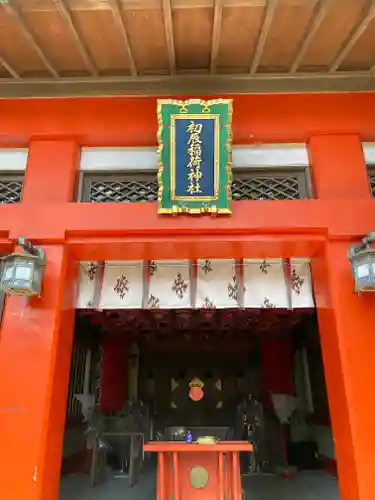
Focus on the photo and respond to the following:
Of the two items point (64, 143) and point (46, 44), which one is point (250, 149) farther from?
point (46, 44)

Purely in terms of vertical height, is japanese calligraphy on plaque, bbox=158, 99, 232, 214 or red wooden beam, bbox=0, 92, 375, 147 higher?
red wooden beam, bbox=0, 92, 375, 147

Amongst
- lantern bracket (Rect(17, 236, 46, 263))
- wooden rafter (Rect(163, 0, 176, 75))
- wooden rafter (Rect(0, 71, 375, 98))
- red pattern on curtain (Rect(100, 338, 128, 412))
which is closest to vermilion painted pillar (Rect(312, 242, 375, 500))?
wooden rafter (Rect(0, 71, 375, 98))

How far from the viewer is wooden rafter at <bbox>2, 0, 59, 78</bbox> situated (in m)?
3.26

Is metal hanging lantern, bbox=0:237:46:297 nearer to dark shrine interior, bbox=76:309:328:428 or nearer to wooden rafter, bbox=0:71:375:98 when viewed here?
wooden rafter, bbox=0:71:375:98

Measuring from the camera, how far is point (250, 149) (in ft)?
13.5

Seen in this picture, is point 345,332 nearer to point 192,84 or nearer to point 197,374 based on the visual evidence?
point 192,84

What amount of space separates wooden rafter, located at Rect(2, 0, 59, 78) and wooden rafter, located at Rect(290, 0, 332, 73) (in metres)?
2.27

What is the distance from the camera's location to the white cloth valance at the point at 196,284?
4.16 meters

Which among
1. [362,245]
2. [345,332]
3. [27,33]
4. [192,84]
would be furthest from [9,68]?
[345,332]

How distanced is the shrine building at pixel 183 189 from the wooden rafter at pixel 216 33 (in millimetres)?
17

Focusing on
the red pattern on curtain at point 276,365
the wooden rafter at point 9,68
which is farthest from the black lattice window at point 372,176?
the red pattern on curtain at point 276,365

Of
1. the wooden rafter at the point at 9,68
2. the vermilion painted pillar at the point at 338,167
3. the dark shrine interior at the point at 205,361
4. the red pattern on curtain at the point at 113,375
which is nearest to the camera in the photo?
the vermilion painted pillar at the point at 338,167

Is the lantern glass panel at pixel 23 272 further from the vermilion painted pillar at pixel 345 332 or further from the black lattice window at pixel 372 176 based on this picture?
the black lattice window at pixel 372 176

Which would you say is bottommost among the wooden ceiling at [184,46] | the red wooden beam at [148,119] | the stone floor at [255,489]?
the stone floor at [255,489]
